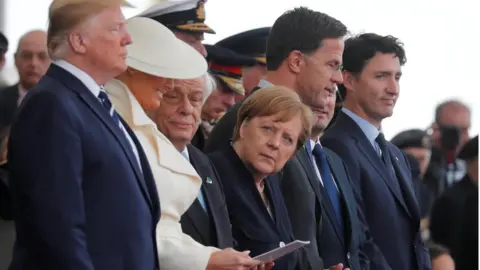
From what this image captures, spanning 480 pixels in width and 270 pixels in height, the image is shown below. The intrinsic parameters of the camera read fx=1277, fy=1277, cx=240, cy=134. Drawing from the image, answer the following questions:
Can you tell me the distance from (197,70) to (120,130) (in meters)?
0.62

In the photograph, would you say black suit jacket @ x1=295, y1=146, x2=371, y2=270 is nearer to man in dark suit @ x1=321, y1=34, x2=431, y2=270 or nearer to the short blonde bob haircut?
man in dark suit @ x1=321, y1=34, x2=431, y2=270

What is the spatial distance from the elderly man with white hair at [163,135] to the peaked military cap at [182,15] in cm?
68

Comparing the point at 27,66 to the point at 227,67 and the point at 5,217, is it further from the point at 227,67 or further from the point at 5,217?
the point at 5,217

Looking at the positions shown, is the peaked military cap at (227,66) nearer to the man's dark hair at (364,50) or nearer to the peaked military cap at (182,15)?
the man's dark hair at (364,50)

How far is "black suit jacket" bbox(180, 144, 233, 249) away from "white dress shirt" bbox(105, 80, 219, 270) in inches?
6.6

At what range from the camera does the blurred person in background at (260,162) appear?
16.7ft

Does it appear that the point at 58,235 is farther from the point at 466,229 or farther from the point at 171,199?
the point at 466,229

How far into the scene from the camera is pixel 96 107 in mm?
4137

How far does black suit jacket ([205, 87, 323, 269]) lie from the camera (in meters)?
5.39

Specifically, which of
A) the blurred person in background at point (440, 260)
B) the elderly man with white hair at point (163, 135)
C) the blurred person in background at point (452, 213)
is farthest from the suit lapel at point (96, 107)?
the blurred person in background at point (452, 213)

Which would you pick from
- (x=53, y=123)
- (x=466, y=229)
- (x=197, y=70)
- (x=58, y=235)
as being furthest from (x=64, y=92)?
(x=466, y=229)

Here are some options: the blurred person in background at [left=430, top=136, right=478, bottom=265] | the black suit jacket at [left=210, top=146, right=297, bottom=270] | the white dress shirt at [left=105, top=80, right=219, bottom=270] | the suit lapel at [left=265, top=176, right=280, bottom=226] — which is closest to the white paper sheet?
A: the white dress shirt at [left=105, top=80, right=219, bottom=270]

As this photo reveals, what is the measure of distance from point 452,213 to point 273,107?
3.41 metres

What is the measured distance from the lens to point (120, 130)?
418 centimetres
